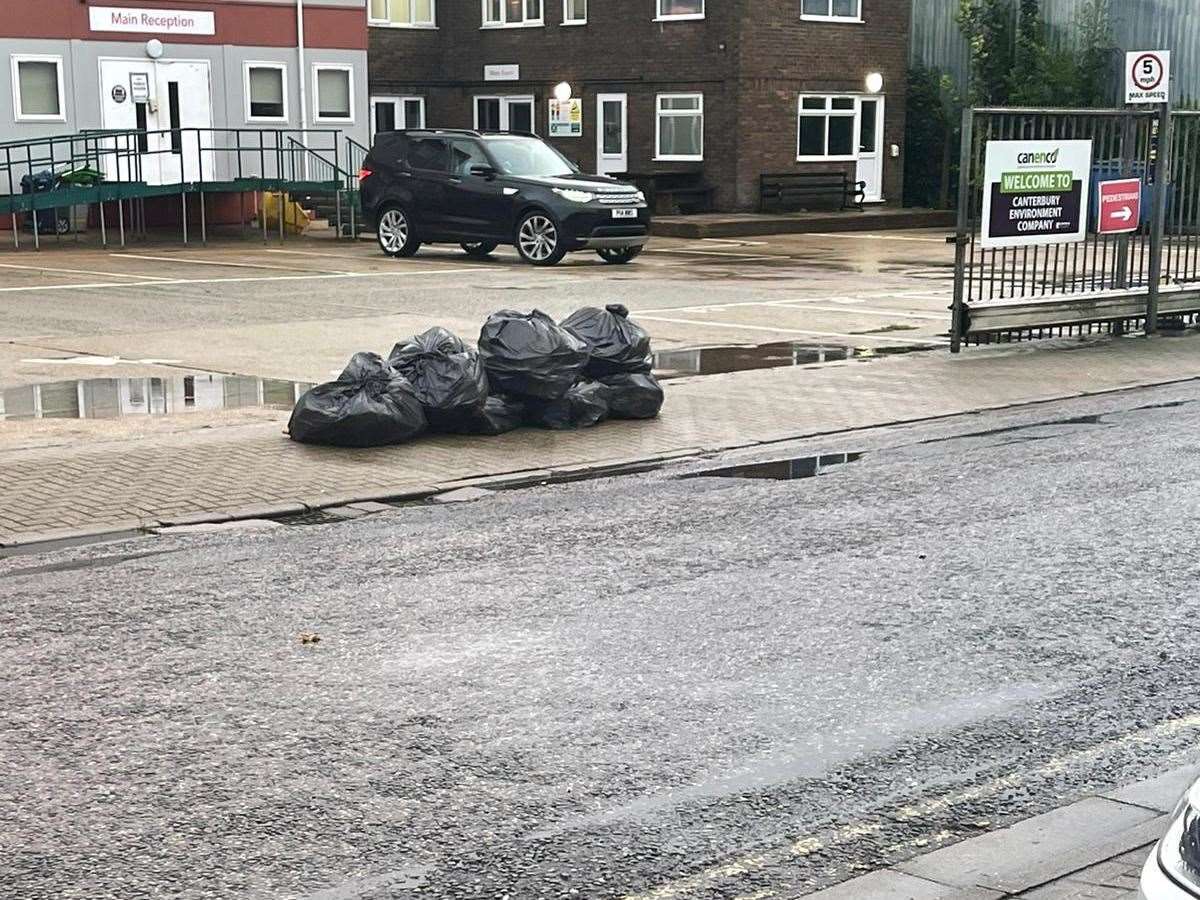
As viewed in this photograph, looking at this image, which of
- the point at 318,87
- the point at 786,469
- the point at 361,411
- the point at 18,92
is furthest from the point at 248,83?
the point at 786,469

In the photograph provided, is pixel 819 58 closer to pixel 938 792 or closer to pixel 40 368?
pixel 40 368

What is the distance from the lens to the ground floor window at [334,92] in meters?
37.0

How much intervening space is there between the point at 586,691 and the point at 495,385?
5.87 m

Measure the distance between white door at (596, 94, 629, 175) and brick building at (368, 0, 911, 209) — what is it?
0.04 meters

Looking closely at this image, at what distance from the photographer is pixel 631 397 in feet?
40.0

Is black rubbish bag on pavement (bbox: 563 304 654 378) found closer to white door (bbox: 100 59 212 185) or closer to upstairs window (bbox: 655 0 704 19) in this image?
white door (bbox: 100 59 212 185)

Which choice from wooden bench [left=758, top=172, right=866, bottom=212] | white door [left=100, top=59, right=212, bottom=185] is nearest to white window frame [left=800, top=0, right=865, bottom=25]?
wooden bench [left=758, top=172, right=866, bottom=212]

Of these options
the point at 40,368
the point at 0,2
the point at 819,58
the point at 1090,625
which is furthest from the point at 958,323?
the point at 819,58

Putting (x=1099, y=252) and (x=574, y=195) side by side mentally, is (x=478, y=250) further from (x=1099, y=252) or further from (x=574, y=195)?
(x=1099, y=252)

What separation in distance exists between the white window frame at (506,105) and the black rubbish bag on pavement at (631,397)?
31978 mm

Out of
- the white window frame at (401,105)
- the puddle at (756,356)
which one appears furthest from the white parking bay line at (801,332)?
the white window frame at (401,105)

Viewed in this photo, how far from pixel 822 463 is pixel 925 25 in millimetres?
35225

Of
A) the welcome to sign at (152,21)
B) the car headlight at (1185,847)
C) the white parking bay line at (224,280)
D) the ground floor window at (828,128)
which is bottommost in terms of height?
→ the white parking bay line at (224,280)

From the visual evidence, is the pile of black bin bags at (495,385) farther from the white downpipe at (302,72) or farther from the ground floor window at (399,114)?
the ground floor window at (399,114)
